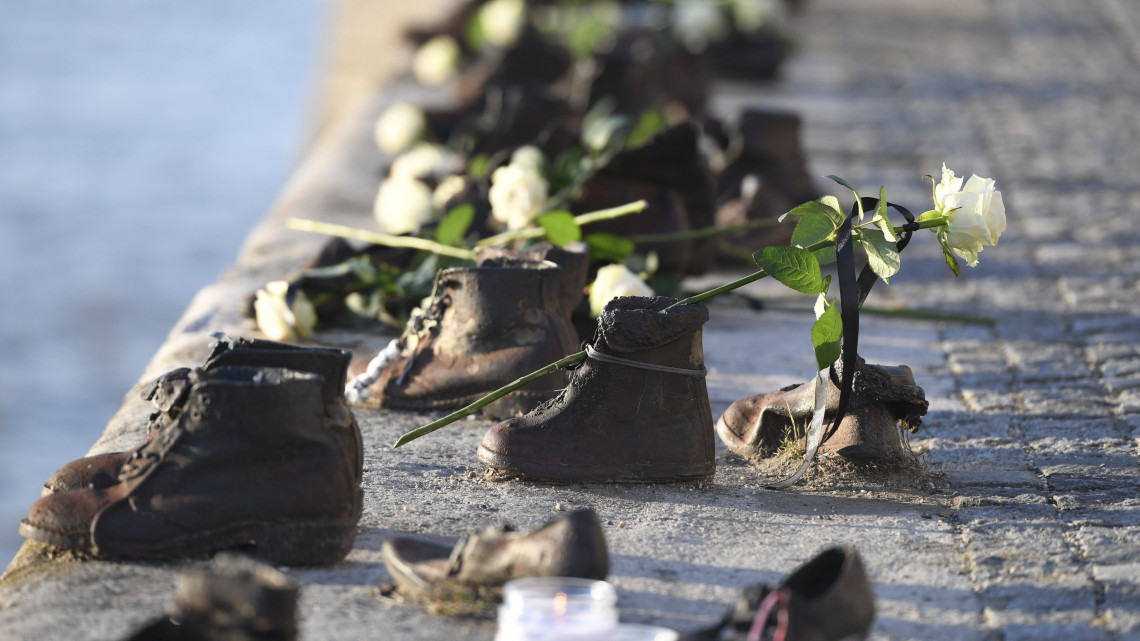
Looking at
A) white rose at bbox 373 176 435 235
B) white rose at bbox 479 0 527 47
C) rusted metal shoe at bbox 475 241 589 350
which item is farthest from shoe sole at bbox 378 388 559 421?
Result: white rose at bbox 479 0 527 47

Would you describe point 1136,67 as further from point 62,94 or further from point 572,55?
point 62,94

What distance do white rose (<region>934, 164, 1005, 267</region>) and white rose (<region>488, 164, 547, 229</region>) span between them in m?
1.60

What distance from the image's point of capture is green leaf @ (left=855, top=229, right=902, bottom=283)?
2.22 m

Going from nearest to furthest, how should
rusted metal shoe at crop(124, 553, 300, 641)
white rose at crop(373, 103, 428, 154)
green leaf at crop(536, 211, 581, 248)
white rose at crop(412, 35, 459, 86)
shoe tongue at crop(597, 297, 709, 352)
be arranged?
rusted metal shoe at crop(124, 553, 300, 641), shoe tongue at crop(597, 297, 709, 352), green leaf at crop(536, 211, 581, 248), white rose at crop(373, 103, 428, 154), white rose at crop(412, 35, 459, 86)

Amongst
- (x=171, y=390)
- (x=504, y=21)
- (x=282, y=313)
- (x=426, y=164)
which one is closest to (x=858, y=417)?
(x=171, y=390)

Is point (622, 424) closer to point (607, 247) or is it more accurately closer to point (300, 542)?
point (300, 542)

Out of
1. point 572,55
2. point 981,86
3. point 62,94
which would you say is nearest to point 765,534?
point 572,55

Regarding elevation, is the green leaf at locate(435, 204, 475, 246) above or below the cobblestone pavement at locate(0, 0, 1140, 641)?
above

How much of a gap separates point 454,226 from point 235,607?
2.03m

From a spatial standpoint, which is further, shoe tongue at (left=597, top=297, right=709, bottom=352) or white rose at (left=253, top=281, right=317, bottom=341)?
white rose at (left=253, top=281, right=317, bottom=341)

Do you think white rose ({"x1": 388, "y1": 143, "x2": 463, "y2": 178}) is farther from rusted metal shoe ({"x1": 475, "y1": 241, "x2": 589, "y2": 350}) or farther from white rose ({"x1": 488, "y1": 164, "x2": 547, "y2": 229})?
rusted metal shoe ({"x1": 475, "y1": 241, "x2": 589, "y2": 350})

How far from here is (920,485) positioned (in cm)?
244

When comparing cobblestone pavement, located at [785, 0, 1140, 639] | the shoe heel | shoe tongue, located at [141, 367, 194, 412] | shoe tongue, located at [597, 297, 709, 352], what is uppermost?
shoe tongue, located at [141, 367, 194, 412]

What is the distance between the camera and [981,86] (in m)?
7.65
